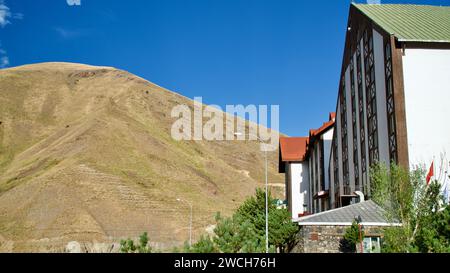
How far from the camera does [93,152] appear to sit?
333 ft

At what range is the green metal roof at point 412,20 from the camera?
31.0 meters

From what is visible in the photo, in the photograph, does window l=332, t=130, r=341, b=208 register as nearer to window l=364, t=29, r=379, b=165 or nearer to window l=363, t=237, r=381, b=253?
window l=364, t=29, r=379, b=165

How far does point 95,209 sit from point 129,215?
6124 millimetres

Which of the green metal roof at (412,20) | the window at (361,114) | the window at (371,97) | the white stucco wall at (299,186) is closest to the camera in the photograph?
the green metal roof at (412,20)

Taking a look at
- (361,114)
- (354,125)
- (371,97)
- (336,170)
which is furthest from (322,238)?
(336,170)

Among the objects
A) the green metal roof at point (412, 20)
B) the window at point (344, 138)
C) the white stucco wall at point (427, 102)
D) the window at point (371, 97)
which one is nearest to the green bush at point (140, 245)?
the white stucco wall at point (427, 102)

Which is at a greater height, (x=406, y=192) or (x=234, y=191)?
(x=234, y=191)

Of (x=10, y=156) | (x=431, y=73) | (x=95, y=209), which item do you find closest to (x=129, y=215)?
(x=95, y=209)

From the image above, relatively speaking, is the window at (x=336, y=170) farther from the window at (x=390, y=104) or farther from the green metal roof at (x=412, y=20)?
the window at (x=390, y=104)

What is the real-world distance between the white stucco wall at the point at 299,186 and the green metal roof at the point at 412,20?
83.7 feet

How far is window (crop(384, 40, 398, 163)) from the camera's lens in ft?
97.9

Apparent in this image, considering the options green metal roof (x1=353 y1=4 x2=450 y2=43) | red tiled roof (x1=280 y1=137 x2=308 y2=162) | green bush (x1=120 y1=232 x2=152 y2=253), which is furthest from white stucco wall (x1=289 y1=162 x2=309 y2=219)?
green bush (x1=120 y1=232 x2=152 y2=253)

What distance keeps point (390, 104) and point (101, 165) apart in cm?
7702
